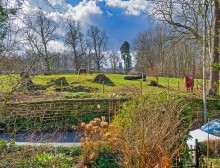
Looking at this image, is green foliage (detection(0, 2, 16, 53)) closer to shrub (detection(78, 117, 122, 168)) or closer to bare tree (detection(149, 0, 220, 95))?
shrub (detection(78, 117, 122, 168))

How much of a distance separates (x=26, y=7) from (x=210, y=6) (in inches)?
471

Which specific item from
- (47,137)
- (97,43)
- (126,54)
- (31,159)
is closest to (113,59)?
(126,54)

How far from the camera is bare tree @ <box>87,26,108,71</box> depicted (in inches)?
1428

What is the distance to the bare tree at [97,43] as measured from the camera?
36281 mm

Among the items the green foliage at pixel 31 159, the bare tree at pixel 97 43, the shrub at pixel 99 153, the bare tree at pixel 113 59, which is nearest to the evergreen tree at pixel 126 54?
the bare tree at pixel 113 59

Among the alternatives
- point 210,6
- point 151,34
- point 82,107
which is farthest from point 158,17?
point 151,34

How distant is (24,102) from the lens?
33.4 feet

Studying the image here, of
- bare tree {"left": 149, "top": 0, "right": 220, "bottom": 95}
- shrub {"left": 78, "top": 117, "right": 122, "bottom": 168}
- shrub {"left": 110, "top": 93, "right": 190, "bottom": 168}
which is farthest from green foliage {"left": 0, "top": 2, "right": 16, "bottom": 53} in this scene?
bare tree {"left": 149, "top": 0, "right": 220, "bottom": 95}

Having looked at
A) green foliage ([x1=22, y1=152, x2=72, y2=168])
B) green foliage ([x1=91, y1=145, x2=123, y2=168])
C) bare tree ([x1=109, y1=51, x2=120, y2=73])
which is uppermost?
bare tree ([x1=109, y1=51, x2=120, y2=73])

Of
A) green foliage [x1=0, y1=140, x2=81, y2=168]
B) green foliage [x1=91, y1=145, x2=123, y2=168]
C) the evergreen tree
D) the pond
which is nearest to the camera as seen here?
green foliage [x1=0, y1=140, x2=81, y2=168]

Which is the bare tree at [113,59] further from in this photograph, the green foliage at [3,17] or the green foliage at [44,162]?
the green foliage at [3,17]

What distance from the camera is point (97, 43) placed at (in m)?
36.7

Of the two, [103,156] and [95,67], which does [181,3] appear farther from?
[95,67]

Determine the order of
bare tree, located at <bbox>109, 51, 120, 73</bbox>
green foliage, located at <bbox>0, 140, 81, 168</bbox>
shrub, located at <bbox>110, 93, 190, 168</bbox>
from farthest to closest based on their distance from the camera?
bare tree, located at <bbox>109, 51, 120, 73</bbox>
green foliage, located at <bbox>0, 140, 81, 168</bbox>
shrub, located at <bbox>110, 93, 190, 168</bbox>
